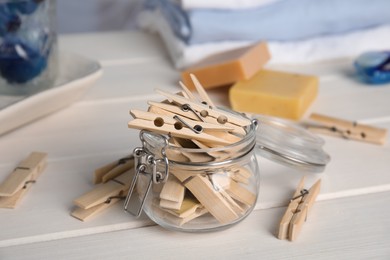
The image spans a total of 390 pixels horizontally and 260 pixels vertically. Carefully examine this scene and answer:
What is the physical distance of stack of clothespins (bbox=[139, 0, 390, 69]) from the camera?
2.55 ft

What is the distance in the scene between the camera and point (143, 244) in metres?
0.44

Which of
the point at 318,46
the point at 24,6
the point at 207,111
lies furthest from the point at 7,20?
the point at 318,46

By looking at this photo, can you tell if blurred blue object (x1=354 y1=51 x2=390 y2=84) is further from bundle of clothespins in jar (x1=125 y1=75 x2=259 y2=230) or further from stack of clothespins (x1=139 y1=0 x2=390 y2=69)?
bundle of clothespins in jar (x1=125 y1=75 x2=259 y2=230)

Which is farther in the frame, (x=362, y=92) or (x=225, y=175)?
(x=362, y=92)

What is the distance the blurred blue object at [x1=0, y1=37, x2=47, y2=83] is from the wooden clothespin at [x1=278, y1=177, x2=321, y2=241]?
31cm

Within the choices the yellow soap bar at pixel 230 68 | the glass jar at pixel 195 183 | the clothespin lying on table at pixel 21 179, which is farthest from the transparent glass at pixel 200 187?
the yellow soap bar at pixel 230 68

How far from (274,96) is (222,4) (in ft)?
0.63

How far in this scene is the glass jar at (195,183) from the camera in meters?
0.42

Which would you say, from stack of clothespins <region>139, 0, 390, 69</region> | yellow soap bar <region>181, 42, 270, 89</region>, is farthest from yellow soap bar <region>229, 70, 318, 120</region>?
stack of clothespins <region>139, 0, 390, 69</region>

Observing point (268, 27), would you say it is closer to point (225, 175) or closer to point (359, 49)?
point (359, 49)

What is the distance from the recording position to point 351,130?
23.4 inches

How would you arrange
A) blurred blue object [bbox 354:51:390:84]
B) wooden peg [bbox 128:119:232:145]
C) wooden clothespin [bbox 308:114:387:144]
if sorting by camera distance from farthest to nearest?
blurred blue object [bbox 354:51:390:84] → wooden clothespin [bbox 308:114:387:144] → wooden peg [bbox 128:119:232:145]

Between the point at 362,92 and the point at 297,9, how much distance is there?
6.2 inches

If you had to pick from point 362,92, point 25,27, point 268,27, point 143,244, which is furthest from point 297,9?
point 143,244
